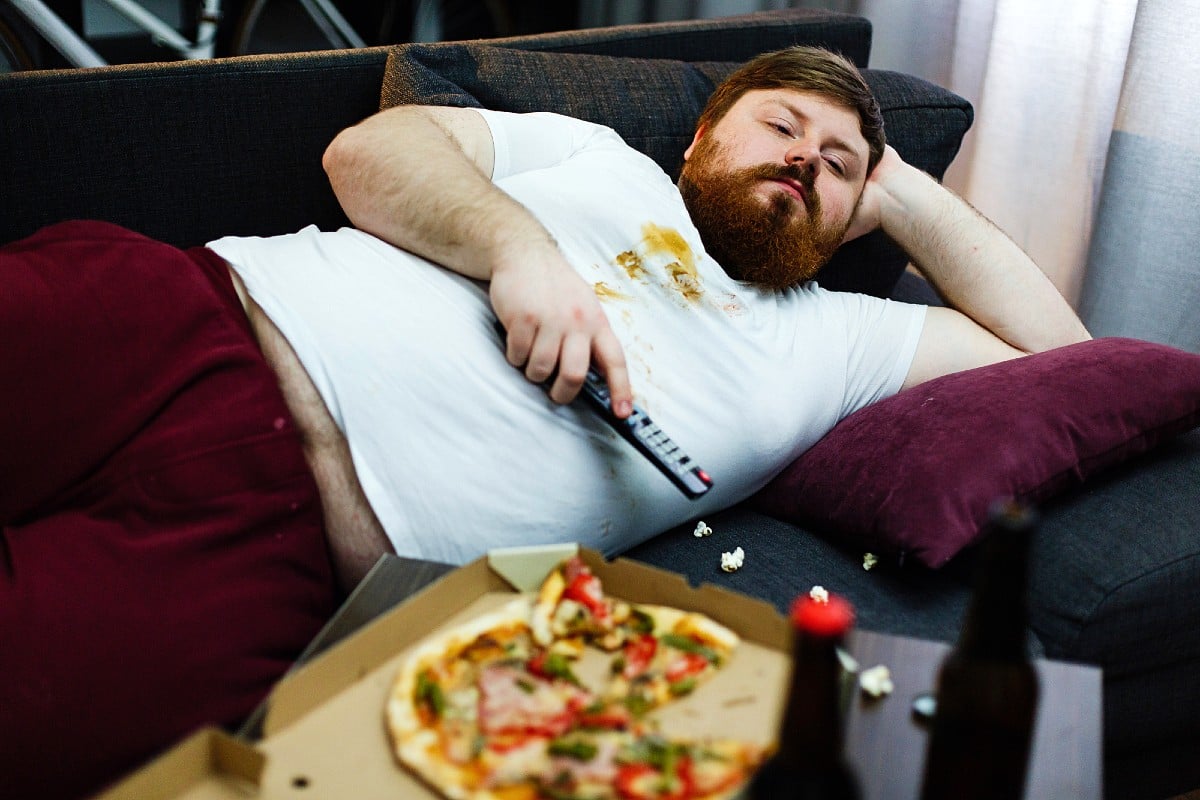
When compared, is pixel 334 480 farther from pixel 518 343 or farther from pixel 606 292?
pixel 606 292

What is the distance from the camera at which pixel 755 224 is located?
146cm

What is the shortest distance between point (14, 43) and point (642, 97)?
1718mm

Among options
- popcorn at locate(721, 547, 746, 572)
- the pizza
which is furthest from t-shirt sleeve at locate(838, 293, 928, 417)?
the pizza

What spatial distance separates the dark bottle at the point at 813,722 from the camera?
1.70ft

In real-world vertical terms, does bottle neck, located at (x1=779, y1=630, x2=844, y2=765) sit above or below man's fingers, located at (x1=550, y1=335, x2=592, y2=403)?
above

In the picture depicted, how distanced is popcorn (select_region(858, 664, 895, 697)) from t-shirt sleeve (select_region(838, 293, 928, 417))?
0.64m

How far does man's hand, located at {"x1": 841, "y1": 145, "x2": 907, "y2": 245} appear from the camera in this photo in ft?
5.41

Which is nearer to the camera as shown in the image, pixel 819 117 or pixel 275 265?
pixel 275 265

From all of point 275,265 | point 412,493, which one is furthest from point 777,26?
point 412,493

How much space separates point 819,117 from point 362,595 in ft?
3.44

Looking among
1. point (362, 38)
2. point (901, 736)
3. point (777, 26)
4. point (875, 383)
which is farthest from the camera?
point (362, 38)

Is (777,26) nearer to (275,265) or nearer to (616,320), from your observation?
(616,320)

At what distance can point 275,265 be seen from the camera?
121 centimetres

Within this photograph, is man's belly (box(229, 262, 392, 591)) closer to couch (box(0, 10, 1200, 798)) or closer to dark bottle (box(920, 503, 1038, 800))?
couch (box(0, 10, 1200, 798))
